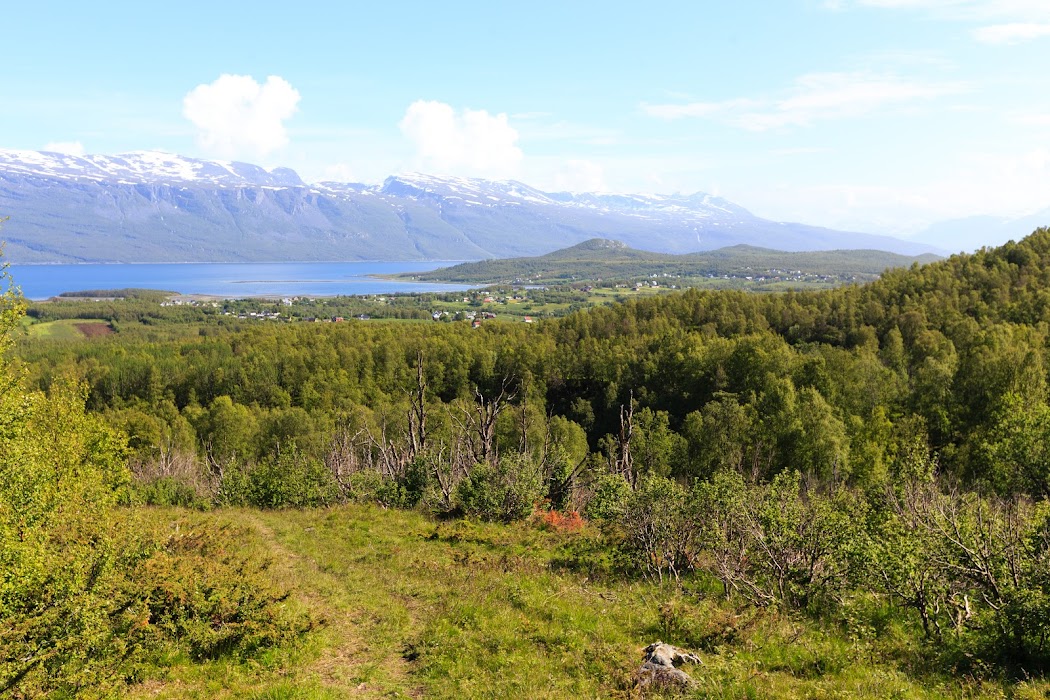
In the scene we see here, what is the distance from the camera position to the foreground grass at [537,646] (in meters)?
10.2

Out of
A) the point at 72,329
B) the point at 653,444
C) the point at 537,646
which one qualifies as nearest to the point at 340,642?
the point at 537,646

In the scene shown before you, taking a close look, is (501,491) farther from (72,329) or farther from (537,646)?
(72,329)

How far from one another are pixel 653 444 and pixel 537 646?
44.5 metres

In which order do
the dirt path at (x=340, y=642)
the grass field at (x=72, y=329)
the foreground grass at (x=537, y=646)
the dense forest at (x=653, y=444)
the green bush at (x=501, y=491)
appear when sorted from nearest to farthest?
the foreground grass at (x=537, y=646)
the dense forest at (x=653, y=444)
the dirt path at (x=340, y=642)
the green bush at (x=501, y=491)
the grass field at (x=72, y=329)

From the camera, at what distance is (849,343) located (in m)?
79.6

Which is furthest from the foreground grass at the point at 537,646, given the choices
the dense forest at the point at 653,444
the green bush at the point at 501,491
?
the green bush at the point at 501,491

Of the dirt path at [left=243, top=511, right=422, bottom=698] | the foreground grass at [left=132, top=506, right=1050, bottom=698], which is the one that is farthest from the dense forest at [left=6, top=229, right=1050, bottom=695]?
the dirt path at [left=243, top=511, right=422, bottom=698]

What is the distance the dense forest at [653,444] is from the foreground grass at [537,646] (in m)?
0.79

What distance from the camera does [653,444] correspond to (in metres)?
55.3

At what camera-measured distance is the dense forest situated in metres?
11.4

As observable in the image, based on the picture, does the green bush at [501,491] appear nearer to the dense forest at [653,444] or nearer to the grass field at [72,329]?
the dense forest at [653,444]

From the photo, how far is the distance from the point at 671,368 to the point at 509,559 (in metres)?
62.6

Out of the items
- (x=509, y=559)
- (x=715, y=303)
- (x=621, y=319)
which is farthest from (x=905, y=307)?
(x=509, y=559)

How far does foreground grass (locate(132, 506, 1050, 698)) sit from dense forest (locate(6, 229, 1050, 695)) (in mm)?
786
